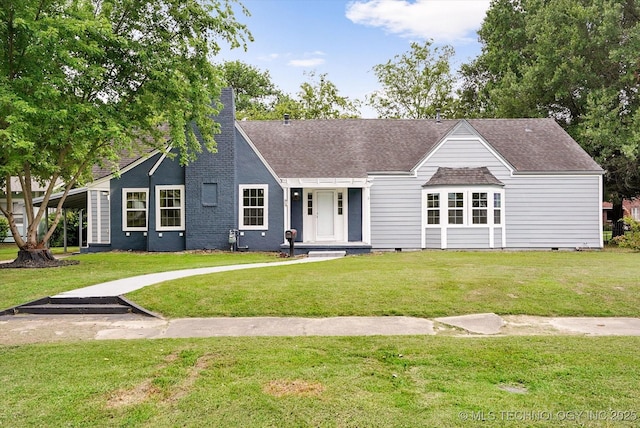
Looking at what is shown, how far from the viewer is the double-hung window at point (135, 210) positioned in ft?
59.5

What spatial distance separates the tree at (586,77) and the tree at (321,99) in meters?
11.7

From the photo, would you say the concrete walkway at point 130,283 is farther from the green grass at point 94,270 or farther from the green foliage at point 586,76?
the green foliage at point 586,76

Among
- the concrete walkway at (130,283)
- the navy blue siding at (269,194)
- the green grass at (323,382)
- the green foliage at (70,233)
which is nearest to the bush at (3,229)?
the green foliage at (70,233)

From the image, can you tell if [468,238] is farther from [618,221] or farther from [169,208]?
[169,208]

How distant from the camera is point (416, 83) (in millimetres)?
35500

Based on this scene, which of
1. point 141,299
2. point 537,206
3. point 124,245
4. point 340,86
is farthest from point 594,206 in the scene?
point 340,86

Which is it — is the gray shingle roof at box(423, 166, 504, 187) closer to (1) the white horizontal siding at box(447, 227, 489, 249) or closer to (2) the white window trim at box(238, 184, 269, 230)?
(1) the white horizontal siding at box(447, 227, 489, 249)

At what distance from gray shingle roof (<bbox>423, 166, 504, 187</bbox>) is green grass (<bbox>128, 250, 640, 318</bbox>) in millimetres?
7217

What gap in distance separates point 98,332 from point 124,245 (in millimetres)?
12256

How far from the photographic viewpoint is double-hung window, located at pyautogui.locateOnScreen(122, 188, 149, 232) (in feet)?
59.5

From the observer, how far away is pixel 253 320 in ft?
24.0

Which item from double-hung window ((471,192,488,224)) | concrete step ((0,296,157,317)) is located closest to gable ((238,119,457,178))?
double-hung window ((471,192,488,224))

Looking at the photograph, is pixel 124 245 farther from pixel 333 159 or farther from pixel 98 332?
pixel 98 332

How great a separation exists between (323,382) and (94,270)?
32.7ft
